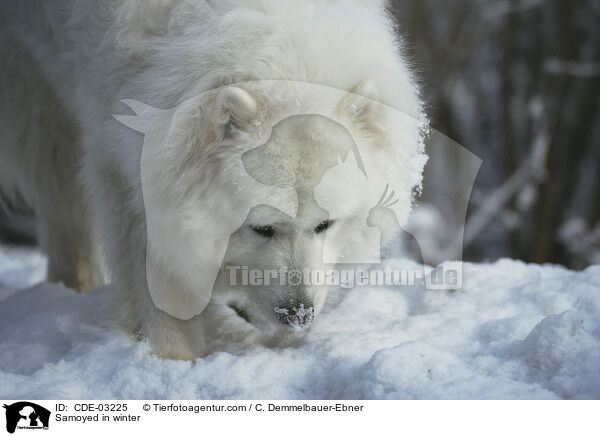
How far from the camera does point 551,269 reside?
12.8ft

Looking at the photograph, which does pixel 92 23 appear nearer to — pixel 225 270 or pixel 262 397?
pixel 225 270

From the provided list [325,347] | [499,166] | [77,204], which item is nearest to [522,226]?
[499,166]

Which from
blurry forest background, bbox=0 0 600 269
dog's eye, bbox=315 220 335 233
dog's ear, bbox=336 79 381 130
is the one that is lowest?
blurry forest background, bbox=0 0 600 269

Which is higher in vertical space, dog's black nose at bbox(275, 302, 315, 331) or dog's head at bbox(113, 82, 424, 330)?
dog's head at bbox(113, 82, 424, 330)

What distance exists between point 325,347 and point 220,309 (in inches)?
26.4

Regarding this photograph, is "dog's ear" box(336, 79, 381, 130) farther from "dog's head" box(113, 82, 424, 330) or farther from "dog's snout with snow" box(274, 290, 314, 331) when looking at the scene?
"dog's snout with snow" box(274, 290, 314, 331)

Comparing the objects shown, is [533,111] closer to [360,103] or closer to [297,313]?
[360,103]

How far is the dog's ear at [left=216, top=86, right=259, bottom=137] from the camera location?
2.52m

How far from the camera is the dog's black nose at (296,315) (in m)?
2.59

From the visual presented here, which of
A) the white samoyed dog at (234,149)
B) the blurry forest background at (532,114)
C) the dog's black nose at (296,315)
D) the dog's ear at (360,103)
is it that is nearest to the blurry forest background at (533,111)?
the blurry forest background at (532,114)
